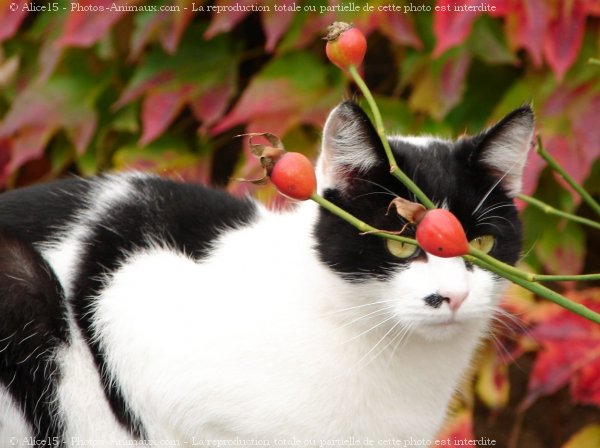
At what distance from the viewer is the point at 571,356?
180cm

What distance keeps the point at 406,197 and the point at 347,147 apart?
0.11 m

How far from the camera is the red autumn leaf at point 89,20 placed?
1993 millimetres

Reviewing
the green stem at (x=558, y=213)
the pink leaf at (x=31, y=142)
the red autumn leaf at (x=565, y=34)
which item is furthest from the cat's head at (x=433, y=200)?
the pink leaf at (x=31, y=142)

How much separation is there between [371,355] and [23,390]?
50 centimetres

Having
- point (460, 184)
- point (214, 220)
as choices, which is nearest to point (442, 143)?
point (460, 184)

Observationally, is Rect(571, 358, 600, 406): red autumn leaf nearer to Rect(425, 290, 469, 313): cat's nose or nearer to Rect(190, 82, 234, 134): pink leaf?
Rect(425, 290, 469, 313): cat's nose

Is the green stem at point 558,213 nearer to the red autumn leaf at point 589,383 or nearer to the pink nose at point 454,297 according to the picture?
the pink nose at point 454,297

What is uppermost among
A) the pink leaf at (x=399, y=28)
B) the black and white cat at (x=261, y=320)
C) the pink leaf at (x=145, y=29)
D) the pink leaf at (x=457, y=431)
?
the pink leaf at (x=399, y=28)

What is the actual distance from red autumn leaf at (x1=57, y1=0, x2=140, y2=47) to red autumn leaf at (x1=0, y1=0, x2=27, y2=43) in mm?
173

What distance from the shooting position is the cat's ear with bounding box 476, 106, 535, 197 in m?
1.29

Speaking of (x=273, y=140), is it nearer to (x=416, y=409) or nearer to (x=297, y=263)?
(x=297, y=263)

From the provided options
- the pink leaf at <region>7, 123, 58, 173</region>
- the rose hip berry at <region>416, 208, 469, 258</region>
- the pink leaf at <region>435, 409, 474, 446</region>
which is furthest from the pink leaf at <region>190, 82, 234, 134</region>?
the rose hip berry at <region>416, 208, 469, 258</region>

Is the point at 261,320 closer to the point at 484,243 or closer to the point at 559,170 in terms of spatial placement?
the point at 484,243

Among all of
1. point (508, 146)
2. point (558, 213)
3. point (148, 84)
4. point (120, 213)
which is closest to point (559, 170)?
point (558, 213)
